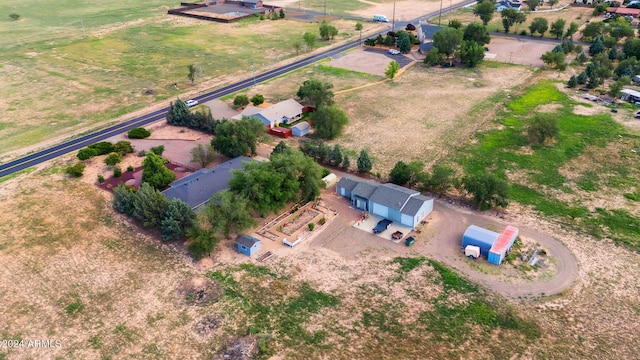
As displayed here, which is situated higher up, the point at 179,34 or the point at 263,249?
the point at 179,34

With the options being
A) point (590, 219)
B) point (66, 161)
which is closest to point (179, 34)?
point (66, 161)

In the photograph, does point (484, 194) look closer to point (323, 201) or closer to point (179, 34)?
point (323, 201)

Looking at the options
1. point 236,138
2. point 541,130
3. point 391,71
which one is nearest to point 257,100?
point 236,138

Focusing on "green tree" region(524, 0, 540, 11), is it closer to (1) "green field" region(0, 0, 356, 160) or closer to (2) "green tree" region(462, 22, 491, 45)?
(2) "green tree" region(462, 22, 491, 45)

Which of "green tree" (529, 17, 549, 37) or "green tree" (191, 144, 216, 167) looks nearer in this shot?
"green tree" (191, 144, 216, 167)

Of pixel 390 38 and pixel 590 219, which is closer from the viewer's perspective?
pixel 590 219

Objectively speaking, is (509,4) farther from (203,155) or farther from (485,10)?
(203,155)

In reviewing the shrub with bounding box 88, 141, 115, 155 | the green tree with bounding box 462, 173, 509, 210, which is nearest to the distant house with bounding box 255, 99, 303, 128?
the shrub with bounding box 88, 141, 115, 155
